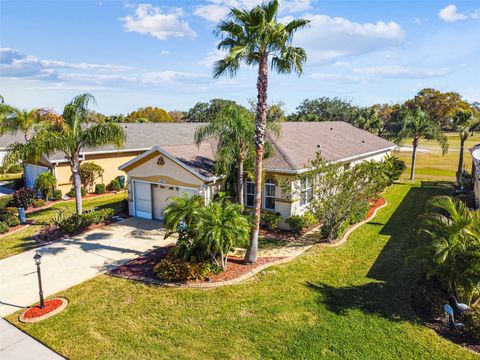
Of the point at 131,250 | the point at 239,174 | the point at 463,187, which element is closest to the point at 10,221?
the point at 131,250

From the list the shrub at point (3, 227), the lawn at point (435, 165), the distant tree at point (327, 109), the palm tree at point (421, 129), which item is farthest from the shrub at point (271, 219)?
the distant tree at point (327, 109)

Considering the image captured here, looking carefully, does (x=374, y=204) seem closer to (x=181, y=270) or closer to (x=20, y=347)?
(x=181, y=270)

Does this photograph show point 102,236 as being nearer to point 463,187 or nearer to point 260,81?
point 260,81

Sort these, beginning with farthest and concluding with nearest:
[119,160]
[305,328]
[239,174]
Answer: [119,160] < [239,174] < [305,328]

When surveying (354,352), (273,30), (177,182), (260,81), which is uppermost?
(273,30)

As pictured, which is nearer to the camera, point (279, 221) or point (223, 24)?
point (223, 24)

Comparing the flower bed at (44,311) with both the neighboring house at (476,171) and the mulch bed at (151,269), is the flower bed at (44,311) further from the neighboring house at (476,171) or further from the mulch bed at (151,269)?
the neighboring house at (476,171)

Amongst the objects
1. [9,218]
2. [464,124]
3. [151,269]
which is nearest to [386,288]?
[151,269]
